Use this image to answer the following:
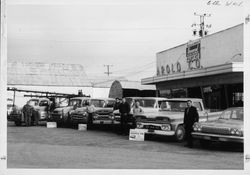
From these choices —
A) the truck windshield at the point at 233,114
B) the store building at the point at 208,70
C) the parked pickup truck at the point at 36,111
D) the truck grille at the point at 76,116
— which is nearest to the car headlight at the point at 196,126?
the truck windshield at the point at 233,114

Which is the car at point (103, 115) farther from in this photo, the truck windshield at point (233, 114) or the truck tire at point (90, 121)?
the truck windshield at point (233, 114)

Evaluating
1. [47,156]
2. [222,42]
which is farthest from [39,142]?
[222,42]

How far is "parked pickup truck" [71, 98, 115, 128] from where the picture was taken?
18094 mm

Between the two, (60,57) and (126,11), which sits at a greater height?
(126,11)

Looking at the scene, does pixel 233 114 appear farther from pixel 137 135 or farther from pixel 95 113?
pixel 95 113

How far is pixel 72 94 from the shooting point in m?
23.5

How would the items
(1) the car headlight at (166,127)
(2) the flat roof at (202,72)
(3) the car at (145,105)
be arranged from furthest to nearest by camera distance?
(2) the flat roof at (202,72) → (3) the car at (145,105) → (1) the car headlight at (166,127)

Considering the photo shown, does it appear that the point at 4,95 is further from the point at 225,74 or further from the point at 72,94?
the point at 72,94

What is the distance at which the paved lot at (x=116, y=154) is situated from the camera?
841cm

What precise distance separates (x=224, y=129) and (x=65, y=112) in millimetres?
10488

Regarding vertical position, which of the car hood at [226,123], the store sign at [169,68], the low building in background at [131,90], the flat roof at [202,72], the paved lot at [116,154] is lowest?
the paved lot at [116,154]

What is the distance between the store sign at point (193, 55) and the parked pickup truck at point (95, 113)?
4903mm

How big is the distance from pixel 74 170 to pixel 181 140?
239 inches

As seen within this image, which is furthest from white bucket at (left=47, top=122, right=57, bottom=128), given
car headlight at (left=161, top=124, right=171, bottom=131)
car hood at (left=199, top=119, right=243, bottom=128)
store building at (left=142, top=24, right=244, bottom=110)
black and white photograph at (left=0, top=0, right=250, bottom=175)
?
car hood at (left=199, top=119, right=243, bottom=128)
